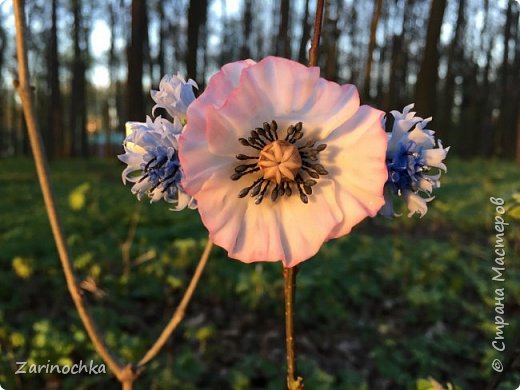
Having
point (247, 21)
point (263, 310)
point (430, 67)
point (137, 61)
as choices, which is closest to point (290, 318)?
point (247, 21)

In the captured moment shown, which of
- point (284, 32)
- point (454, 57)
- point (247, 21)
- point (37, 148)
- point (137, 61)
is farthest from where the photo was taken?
point (454, 57)

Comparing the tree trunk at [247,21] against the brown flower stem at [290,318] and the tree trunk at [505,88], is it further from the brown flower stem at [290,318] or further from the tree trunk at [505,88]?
the brown flower stem at [290,318]

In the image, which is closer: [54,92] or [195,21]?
[195,21]

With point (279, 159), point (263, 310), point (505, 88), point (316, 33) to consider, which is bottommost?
point (263, 310)

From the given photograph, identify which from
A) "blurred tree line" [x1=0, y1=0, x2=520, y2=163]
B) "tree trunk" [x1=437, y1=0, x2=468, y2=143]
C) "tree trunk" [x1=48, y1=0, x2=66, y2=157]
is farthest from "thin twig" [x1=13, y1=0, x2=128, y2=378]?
"tree trunk" [x1=48, y1=0, x2=66, y2=157]

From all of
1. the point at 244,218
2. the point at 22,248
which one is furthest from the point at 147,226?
the point at 244,218

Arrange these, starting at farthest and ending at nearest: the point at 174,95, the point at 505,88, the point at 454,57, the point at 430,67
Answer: the point at 505,88, the point at 454,57, the point at 430,67, the point at 174,95

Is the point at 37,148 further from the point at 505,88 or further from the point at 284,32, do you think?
the point at 505,88
